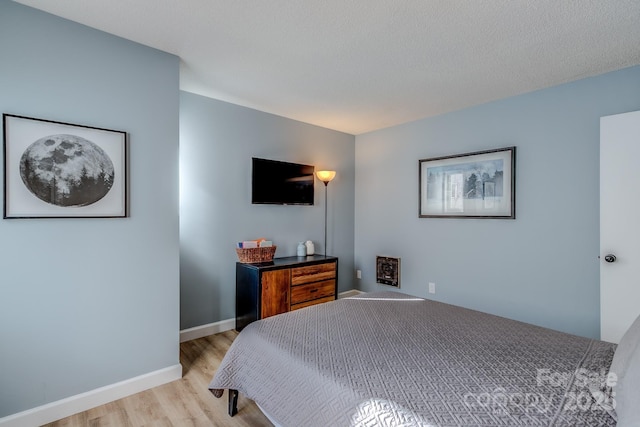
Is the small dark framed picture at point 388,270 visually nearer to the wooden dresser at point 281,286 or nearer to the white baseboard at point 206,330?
the wooden dresser at point 281,286

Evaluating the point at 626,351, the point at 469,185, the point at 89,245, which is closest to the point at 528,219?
the point at 469,185

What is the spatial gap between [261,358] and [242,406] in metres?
0.65

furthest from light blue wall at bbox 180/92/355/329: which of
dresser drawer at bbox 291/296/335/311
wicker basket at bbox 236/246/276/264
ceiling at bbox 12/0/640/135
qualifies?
dresser drawer at bbox 291/296/335/311

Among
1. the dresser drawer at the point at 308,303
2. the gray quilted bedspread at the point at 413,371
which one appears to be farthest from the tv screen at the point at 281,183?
the gray quilted bedspread at the point at 413,371

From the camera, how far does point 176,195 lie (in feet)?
7.66

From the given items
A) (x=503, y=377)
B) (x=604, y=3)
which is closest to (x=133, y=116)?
(x=503, y=377)

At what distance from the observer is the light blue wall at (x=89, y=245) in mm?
1739

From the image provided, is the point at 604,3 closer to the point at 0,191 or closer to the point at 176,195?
the point at 176,195

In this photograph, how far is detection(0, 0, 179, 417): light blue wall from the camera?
1.74 meters

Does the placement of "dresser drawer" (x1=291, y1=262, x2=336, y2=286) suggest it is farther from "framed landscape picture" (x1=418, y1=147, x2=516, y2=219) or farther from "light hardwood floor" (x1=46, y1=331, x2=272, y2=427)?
"framed landscape picture" (x1=418, y1=147, x2=516, y2=219)

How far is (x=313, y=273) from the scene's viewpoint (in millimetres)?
3391

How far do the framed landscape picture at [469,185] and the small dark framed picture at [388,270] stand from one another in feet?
2.39

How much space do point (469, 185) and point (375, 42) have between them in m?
1.97

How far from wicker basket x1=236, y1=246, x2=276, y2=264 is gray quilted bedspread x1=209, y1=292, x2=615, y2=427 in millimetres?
1271
